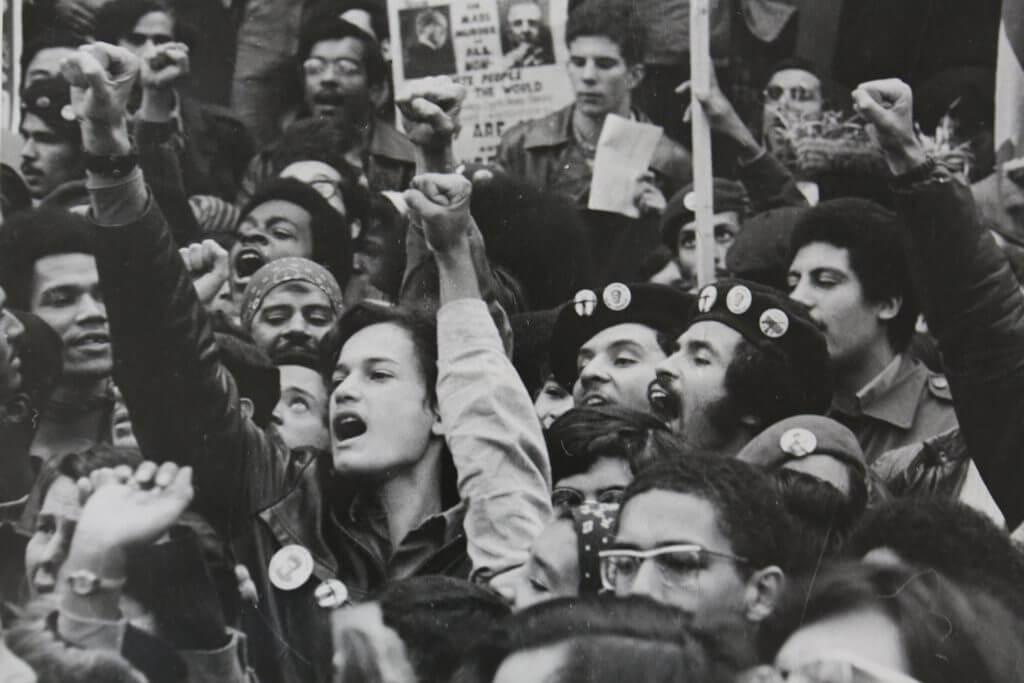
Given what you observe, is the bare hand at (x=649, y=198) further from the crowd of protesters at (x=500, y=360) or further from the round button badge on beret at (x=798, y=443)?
the round button badge on beret at (x=798, y=443)

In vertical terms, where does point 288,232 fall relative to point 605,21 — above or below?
below

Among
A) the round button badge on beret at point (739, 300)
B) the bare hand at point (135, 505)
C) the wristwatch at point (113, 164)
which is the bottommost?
the bare hand at point (135, 505)

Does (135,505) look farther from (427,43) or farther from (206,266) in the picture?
(427,43)

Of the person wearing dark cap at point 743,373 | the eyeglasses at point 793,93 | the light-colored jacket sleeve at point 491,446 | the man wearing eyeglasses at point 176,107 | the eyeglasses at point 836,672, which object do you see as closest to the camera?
the eyeglasses at point 836,672

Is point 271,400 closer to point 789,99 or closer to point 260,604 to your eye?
point 260,604

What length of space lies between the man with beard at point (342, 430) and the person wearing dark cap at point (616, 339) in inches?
9.2

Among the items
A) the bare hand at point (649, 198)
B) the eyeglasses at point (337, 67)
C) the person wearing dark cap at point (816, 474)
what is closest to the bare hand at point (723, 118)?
the bare hand at point (649, 198)

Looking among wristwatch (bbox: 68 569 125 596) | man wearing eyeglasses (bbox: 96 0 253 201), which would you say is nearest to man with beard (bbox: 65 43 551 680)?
man wearing eyeglasses (bbox: 96 0 253 201)

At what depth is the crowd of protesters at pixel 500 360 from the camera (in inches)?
231

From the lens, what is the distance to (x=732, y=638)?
5.72 metres

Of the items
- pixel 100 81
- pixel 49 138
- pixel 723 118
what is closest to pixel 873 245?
pixel 723 118

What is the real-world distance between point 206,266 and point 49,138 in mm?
738

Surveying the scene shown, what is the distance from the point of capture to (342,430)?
6.27 m

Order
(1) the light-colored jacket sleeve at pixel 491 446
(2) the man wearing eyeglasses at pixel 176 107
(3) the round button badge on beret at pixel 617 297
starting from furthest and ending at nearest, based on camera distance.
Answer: (2) the man wearing eyeglasses at pixel 176 107
(3) the round button badge on beret at pixel 617 297
(1) the light-colored jacket sleeve at pixel 491 446
